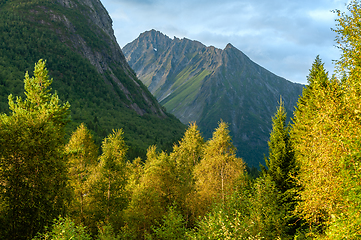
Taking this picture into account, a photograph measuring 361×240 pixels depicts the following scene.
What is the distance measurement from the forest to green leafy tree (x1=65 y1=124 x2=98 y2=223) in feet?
1.11

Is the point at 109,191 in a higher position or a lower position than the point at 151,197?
higher

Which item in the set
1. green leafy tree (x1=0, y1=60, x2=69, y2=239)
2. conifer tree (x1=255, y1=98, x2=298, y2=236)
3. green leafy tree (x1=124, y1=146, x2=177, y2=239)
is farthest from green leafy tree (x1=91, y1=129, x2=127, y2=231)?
conifer tree (x1=255, y1=98, x2=298, y2=236)

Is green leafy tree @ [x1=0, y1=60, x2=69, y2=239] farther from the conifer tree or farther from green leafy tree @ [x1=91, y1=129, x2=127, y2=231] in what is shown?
the conifer tree

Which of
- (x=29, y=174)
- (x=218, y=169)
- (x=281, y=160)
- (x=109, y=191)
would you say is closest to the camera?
(x=29, y=174)

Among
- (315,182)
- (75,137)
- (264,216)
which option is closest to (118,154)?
(75,137)

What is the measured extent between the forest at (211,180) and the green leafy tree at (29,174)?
0.24 ft

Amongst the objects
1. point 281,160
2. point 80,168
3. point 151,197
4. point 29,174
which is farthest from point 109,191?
point 281,160

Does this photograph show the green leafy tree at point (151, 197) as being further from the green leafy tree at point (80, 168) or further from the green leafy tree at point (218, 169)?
the green leafy tree at point (218, 169)

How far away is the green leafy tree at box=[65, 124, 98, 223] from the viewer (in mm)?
27291

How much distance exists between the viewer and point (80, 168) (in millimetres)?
33438

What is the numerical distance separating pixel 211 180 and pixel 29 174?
77.3ft

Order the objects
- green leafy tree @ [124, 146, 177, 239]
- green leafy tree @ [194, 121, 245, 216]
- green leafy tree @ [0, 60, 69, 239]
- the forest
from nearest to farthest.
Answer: the forest, green leafy tree @ [0, 60, 69, 239], green leafy tree @ [194, 121, 245, 216], green leafy tree @ [124, 146, 177, 239]

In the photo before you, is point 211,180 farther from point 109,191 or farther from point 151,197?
point 109,191

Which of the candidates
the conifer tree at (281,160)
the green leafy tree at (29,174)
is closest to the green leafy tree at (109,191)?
the green leafy tree at (29,174)
